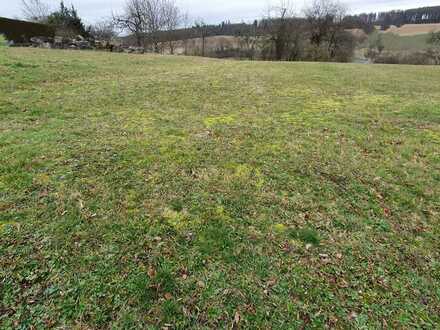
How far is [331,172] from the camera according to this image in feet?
11.1

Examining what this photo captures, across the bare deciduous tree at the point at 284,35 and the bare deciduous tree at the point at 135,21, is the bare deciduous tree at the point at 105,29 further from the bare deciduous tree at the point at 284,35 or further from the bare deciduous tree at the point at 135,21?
the bare deciduous tree at the point at 284,35

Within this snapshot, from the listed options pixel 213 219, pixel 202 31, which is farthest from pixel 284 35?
pixel 213 219

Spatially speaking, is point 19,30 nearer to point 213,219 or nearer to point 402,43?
point 213,219

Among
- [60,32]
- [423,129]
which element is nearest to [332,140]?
[423,129]

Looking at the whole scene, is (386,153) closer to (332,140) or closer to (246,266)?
(332,140)

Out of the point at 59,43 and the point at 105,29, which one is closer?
the point at 59,43

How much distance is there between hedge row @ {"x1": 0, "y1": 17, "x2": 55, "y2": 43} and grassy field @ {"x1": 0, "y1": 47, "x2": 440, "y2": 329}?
12.8 meters

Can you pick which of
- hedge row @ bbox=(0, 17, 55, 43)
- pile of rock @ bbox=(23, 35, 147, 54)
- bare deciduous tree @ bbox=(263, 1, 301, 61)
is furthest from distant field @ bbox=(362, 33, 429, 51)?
hedge row @ bbox=(0, 17, 55, 43)

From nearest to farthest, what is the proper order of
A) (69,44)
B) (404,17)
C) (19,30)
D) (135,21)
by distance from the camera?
1. (19,30)
2. (69,44)
3. (135,21)
4. (404,17)

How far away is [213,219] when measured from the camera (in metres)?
2.52

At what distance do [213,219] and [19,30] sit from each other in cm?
1815

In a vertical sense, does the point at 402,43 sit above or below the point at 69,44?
above

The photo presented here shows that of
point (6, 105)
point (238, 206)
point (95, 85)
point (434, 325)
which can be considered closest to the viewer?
point (434, 325)

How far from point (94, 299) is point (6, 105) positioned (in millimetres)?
4620
